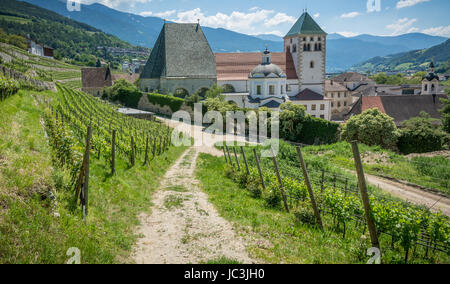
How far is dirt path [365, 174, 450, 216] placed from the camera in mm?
11214

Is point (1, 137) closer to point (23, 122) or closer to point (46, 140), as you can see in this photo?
point (46, 140)

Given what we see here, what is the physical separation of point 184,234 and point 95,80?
58584 mm

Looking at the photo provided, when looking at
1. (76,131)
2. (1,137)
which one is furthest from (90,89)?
(1,137)

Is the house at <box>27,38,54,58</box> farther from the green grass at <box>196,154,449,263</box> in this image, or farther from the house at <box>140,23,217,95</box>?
the green grass at <box>196,154,449,263</box>

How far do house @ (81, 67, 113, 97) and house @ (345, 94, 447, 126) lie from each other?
4505 centimetres

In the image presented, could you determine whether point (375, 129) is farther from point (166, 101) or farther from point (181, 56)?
point (181, 56)

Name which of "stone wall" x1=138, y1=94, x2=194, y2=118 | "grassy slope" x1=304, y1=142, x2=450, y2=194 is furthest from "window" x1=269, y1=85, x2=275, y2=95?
"grassy slope" x1=304, y1=142, x2=450, y2=194

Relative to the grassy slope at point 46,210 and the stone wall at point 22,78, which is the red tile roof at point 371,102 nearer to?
the stone wall at point 22,78

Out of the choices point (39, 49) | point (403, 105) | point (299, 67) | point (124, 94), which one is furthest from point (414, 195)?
point (39, 49)

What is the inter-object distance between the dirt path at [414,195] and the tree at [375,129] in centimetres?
1072

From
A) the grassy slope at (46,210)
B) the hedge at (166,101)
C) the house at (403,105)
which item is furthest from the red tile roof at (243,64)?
the grassy slope at (46,210)

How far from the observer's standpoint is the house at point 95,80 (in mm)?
56066

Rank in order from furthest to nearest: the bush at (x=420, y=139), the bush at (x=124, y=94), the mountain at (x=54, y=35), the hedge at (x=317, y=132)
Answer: the mountain at (x=54, y=35) → the bush at (x=124, y=94) → the hedge at (x=317, y=132) → the bush at (x=420, y=139)
